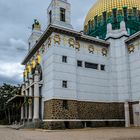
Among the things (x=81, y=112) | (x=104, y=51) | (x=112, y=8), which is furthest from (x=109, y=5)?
(x=81, y=112)

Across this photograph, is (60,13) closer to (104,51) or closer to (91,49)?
(91,49)

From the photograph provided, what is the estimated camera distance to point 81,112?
29469mm

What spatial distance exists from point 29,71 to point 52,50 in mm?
9843

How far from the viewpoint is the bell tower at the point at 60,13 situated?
31.2 meters

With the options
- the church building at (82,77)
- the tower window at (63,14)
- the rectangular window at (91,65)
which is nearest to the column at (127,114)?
the church building at (82,77)

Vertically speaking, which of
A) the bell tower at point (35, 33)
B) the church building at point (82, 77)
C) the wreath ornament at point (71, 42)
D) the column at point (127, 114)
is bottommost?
the column at point (127, 114)

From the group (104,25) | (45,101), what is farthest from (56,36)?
(104,25)

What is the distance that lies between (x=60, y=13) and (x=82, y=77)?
9.30 meters

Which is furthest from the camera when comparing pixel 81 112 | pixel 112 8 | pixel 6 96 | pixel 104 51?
pixel 6 96

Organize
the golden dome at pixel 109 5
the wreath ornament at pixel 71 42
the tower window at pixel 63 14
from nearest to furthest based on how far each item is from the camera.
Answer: the wreath ornament at pixel 71 42 < the tower window at pixel 63 14 < the golden dome at pixel 109 5

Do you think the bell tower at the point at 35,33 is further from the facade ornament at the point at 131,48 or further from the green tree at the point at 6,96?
the green tree at the point at 6,96

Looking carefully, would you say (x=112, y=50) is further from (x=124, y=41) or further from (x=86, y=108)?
(x=86, y=108)

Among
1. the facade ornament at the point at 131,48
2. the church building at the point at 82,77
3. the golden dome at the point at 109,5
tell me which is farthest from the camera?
the golden dome at the point at 109,5

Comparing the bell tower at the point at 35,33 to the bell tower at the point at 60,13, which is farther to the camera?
the bell tower at the point at 35,33
